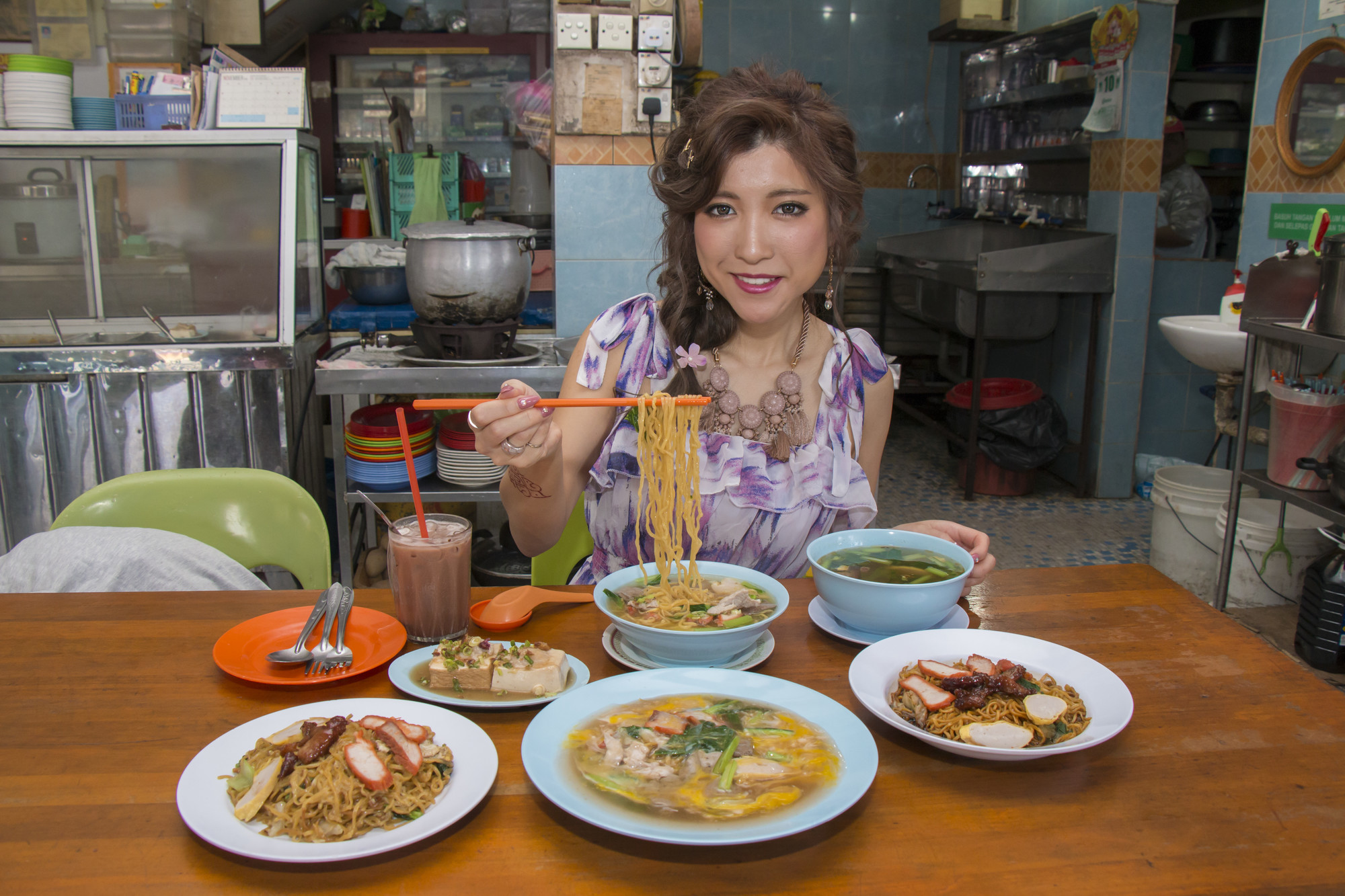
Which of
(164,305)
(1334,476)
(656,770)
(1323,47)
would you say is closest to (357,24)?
(164,305)

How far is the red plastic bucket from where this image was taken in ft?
18.1

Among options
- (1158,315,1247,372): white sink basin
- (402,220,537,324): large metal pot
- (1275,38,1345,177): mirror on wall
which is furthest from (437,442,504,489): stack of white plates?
(1275,38,1345,177): mirror on wall

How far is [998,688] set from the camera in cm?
117

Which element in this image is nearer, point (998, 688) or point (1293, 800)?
point (1293, 800)

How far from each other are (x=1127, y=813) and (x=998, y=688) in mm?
200

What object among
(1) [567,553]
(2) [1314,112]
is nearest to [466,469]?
(1) [567,553]

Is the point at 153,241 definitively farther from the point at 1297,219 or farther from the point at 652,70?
the point at 1297,219

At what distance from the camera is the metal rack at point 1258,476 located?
3.07 meters

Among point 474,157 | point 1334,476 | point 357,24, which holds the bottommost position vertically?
point 1334,476

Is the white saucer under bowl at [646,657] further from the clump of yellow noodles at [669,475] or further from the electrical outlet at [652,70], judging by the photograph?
the electrical outlet at [652,70]

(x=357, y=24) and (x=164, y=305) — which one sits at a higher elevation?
(x=357, y=24)

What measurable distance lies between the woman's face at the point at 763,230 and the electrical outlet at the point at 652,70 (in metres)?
2.00

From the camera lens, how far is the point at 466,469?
11.4ft

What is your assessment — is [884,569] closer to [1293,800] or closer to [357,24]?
[1293,800]
